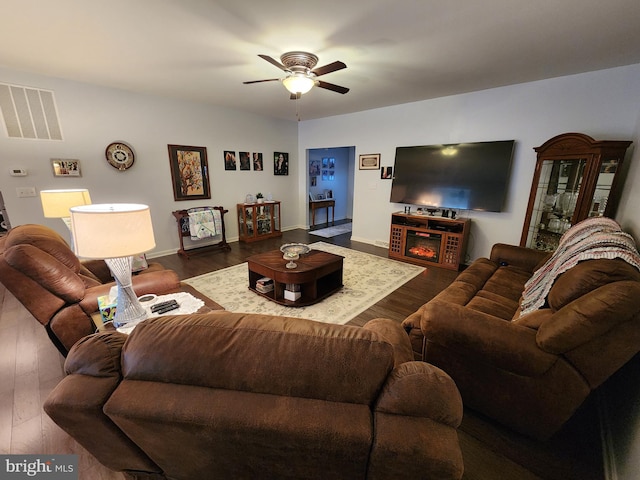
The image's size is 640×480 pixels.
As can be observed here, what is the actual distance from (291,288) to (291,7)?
2.35 m

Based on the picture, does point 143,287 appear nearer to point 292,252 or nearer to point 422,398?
point 292,252

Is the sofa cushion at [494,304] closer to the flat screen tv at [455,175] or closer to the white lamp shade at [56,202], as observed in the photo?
the flat screen tv at [455,175]

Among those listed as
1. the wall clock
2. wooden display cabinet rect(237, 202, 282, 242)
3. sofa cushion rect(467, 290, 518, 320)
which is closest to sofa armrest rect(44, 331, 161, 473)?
sofa cushion rect(467, 290, 518, 320)

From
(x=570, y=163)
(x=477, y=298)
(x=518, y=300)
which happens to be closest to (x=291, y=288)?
(x=477, y=298)

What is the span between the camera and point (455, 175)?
3.81m

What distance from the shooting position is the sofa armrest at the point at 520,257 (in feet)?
8.27

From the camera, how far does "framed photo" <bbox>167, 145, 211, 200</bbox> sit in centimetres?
428

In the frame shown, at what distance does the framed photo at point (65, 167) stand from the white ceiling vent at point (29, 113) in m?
0.28

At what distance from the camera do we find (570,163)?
281cm

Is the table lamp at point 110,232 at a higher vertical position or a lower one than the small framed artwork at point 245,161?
lower

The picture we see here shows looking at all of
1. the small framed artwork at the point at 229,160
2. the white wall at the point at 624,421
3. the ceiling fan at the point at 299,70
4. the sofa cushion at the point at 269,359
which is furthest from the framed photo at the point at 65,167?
the white wall at the point at 624,421

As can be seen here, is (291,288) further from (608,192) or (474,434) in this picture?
(608,192)

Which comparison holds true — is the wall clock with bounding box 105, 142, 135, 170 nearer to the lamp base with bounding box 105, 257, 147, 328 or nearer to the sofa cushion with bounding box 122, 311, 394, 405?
the lamp base with bounding box 105, 257, 147, 328

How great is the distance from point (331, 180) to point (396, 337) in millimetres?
6150
